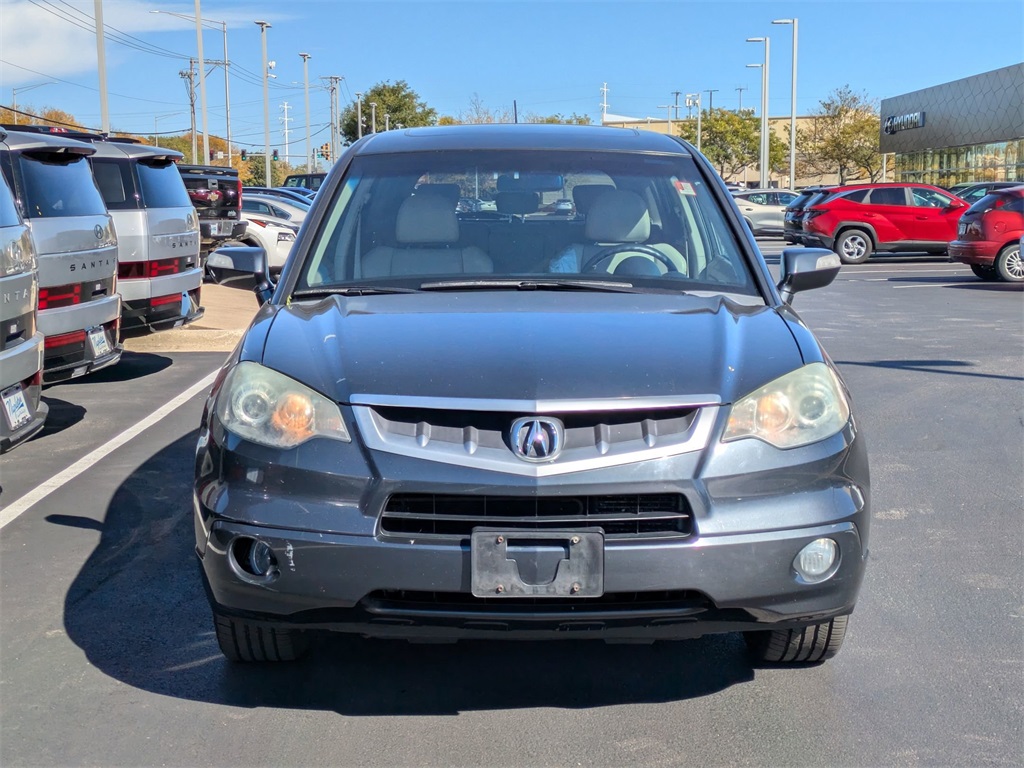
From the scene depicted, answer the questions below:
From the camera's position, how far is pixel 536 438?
3047 millimetres

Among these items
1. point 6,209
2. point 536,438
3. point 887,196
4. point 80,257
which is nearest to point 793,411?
point 536,438

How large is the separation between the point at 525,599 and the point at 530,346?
0.72 meters

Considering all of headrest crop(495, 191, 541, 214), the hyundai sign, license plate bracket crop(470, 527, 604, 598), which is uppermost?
the hyundai sign

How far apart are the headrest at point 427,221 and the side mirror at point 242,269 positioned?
1.95 ft

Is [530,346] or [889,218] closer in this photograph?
[530,346]

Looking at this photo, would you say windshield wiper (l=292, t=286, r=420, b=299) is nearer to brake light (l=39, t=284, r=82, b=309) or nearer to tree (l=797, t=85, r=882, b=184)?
brake light (l=39, t=284, r=82, b=309)

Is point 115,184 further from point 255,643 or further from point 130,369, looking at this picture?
point 255,643

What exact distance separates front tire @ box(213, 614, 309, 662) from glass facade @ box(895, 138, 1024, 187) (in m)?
43.2

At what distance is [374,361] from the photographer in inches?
130

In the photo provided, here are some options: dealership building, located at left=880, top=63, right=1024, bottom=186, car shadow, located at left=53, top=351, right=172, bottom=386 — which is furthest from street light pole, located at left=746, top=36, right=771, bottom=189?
car shadow, located at left=53, top=351, right=172, bottom=386

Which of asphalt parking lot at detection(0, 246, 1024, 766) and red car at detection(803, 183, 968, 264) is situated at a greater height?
red car at detection(803, 183, 968, 264)

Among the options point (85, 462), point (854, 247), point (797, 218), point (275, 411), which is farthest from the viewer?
point (797, 218)

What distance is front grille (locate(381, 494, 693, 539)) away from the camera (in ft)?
9.93

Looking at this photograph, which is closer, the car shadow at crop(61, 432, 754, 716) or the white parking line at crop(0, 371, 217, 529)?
the car shadow at crop(61, 432, 754, 716)
